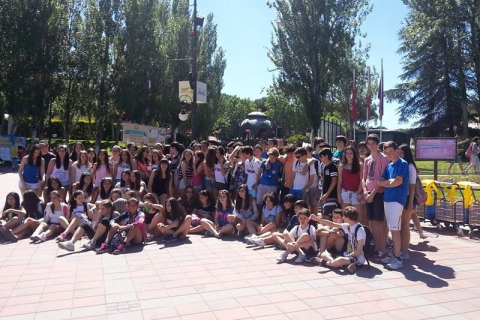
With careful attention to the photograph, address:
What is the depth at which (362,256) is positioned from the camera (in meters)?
5.96

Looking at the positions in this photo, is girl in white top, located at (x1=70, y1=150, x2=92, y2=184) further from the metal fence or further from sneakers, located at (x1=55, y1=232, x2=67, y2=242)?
the metal fence

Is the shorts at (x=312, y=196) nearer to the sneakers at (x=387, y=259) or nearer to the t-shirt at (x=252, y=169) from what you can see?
the t-shirt at (x=252, y=169)

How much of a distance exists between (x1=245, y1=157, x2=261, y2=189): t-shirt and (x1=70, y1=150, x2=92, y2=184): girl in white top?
3528 mm

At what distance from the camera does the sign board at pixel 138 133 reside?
20422 mm

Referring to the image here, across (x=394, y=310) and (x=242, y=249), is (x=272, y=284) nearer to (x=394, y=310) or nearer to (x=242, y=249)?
(x=394, y=310)

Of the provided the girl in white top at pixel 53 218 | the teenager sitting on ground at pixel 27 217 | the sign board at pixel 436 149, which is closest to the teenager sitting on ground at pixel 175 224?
the girl in white top at pixel 53 218

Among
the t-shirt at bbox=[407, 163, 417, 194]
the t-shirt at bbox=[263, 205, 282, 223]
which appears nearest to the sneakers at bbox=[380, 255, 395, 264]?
the t-shirt at bbox=[407, 163, 417, 194]

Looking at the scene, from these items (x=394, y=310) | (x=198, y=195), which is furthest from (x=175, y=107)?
(x=394, y=310)

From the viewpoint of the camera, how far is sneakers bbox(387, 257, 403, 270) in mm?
5914

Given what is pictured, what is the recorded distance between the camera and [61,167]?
9.54 m

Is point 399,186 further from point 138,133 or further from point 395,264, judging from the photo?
point 138,133

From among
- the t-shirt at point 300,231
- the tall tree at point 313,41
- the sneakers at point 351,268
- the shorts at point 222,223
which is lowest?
the sneakers at point 351,268

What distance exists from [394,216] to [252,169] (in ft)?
11.4

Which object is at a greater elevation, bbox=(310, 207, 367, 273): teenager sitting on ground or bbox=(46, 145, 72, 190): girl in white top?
bbox=(46, 145, 72, 190): girl in white top
